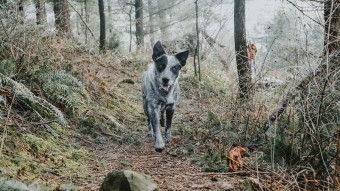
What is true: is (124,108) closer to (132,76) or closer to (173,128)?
(173,128)

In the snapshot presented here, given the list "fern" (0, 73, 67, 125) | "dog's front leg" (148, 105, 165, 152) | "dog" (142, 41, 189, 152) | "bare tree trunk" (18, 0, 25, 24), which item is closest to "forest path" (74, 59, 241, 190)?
"dog's front leg" (148, 105, 165, 152)

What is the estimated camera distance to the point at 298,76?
386cm

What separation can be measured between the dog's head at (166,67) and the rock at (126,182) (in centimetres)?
305

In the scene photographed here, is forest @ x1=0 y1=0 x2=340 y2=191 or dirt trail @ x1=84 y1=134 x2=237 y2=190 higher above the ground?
forest @ x1=0 y1=0 x2=340 y2=191

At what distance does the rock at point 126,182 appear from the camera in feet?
10.3

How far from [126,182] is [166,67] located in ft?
10.8

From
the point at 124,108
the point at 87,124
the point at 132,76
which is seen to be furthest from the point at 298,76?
the point at 132,76

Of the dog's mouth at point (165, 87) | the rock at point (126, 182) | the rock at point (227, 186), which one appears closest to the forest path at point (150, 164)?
the rock at point (227, 186)

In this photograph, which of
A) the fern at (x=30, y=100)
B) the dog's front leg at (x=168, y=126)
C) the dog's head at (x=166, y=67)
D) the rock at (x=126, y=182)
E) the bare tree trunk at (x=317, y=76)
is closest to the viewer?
the rock at (x=126, y=182)

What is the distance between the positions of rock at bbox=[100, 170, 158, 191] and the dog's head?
3049mm

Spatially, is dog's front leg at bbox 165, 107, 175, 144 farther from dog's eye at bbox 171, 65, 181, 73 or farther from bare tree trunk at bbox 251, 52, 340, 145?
bare tree trunk at bbox 251, 52, 340, 145

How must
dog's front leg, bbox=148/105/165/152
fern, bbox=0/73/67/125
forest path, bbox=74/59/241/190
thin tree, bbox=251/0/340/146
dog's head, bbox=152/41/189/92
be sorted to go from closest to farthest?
thin tree, bbox=251/0/340/146
forest path, bbox=74/59/241/190
fern, bbox=0/73/67/125
dog's front leg, bbox=148/105/165/152
dog's head, bbox=152/41/189/92

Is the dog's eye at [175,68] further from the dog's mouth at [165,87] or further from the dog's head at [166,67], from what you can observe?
the dog's mouth at [165,87]

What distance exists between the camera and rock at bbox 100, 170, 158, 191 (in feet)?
10.3
